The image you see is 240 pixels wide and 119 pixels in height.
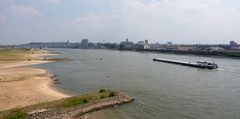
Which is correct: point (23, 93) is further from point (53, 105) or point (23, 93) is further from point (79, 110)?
point (79, 110)

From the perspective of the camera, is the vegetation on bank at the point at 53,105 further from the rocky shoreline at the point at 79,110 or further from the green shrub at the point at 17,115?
the rocky shoreline at the point at 79,110

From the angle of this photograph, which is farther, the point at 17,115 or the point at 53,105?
the point at 53,105

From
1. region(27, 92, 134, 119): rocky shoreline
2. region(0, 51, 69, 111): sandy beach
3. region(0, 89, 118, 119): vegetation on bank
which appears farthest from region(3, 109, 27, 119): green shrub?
region(0, 51, 69, 111): sandy beach

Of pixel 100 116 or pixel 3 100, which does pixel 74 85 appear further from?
pixel 100 116

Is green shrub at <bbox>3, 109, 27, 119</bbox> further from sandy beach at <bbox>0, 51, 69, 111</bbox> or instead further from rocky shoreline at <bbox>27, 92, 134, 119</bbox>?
sandy beach at <bbox>0, 51, 69, 111</bbox>

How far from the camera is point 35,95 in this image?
3719cm

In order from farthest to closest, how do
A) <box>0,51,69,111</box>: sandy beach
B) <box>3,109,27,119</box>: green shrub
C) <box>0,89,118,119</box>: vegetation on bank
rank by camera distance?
<box>0,51,69,111</box>: sandy beach
<box>0,89,118,119</box>: vegetation on bank
<box>3,109,27,119</box>: green shrub

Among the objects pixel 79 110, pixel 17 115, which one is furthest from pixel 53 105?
pixel 17 115

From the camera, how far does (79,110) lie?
28.4 m

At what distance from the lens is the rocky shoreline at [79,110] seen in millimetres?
25495

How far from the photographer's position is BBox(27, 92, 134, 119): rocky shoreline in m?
25.5

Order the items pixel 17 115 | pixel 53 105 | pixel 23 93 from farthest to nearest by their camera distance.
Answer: pixel 23 93, pixel 53 105, pixel 17 115

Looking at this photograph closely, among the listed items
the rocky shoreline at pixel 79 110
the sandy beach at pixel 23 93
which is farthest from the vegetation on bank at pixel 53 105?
the sandy beach at pixel 23 93

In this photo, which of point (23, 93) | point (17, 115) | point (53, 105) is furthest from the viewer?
point (23, 93)
